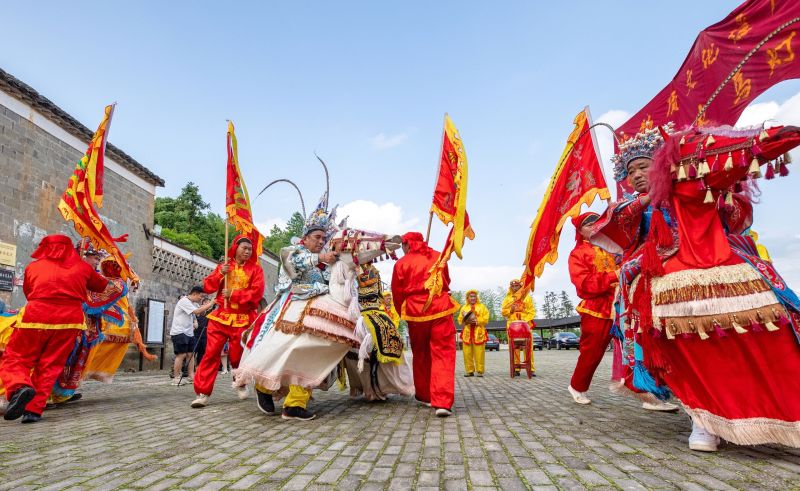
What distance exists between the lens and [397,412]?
15.5 ft

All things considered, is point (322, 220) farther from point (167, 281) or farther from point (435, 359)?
point (167, 281)

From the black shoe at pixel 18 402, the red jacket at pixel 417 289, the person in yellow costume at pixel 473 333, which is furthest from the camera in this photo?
the person in yellow costume at pixel 473 333

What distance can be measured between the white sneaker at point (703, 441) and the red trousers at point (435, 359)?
1926 mm

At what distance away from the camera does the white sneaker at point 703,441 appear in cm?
284

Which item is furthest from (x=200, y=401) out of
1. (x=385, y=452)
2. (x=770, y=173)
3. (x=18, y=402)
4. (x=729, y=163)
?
(x=770, y=173)

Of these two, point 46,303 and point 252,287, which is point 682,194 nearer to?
point 252,287

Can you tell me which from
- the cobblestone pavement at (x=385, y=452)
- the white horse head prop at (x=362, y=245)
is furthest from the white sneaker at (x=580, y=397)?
the white horse head prop at (x=362, y=245)

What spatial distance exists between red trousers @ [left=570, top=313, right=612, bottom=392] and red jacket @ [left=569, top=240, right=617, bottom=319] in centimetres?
9

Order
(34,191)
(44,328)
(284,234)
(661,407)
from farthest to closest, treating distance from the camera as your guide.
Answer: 1. (284,234)
2. (34,191)
3. (44,328)
4. (661,407)

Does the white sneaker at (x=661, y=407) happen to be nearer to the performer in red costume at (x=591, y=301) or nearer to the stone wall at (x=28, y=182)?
the performer in red costume at (x=591, y=301)

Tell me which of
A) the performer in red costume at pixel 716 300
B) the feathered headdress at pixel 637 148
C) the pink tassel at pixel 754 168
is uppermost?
the feathered headdress at pixel 637 148

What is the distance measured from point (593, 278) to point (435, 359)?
185cm

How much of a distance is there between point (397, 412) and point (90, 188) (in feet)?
14.4

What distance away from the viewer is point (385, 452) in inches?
118
